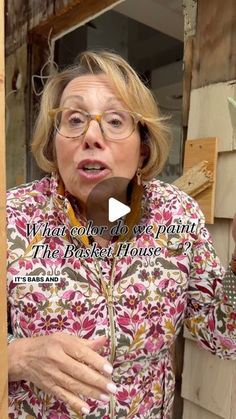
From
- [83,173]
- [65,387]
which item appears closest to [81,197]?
[83,173]

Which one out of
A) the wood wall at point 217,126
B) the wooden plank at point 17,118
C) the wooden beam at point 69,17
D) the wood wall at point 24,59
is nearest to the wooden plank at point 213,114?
the wood wall at point 217,126

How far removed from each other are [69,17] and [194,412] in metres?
1.35

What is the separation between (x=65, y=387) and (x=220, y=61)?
785 mm

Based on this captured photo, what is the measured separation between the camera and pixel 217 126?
0.96 meters

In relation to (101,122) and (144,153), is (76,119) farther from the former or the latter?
(144,153)

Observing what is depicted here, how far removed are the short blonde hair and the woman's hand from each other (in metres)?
0.38

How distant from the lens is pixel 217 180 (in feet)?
3.22

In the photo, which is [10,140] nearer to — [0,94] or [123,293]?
[123,293]

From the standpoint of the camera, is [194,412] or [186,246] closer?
[186,246]

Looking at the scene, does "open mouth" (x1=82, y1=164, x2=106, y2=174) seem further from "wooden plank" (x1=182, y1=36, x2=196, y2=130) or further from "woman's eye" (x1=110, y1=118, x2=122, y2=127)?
"wooden plank" (x1=182, y1=36, x2=196, y2=130)

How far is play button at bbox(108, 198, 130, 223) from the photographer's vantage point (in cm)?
83

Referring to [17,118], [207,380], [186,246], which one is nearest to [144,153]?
[186,246]

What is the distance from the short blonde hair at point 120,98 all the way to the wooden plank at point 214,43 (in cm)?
21

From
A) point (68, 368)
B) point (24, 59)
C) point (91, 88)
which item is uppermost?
point (24, 59)
